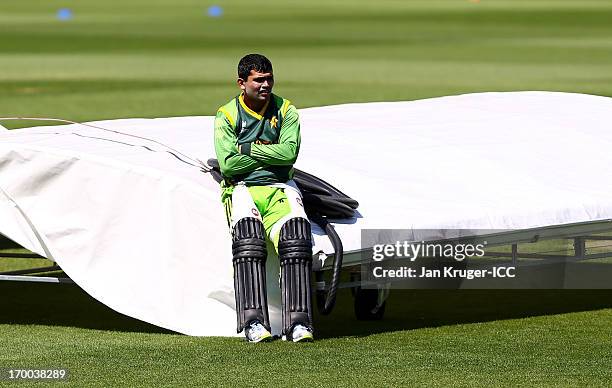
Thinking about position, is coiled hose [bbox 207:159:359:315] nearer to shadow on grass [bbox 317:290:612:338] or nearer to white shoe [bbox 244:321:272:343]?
shadow on grass [bbox 317:290:612:338]

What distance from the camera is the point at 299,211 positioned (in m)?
9.65

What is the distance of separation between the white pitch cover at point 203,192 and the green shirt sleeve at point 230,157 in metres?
0.29

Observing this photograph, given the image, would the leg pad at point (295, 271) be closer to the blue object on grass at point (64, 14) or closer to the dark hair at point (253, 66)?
the dark hair at point (253, 66)

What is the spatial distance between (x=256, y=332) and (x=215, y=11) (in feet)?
196

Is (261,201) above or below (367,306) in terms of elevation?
above

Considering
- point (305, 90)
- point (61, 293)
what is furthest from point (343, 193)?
point (305, 90)

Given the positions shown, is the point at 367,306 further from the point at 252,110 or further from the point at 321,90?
the point at 321,90

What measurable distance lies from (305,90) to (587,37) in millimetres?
19291

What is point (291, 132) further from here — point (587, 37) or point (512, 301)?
point (587, 37)

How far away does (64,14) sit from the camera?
218 ft

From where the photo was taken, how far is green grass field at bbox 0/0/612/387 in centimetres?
886
